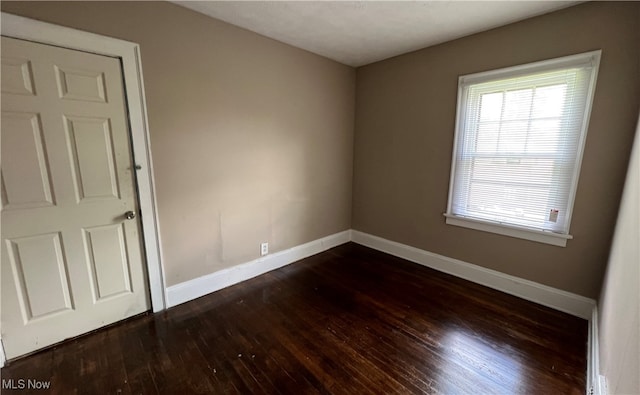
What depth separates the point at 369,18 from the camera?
2262mm

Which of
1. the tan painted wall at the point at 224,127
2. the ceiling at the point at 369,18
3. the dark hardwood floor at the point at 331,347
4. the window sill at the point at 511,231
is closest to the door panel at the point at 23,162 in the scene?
the tan painted wall at the point at 224,127

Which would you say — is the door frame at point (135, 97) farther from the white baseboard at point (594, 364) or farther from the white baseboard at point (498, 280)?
the white baseboard at point (594, 364)

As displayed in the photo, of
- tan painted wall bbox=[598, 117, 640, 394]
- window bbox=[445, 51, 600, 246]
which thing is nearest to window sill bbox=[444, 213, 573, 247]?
window bbox=[445, 51, 600, 246]

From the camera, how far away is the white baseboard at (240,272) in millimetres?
2385

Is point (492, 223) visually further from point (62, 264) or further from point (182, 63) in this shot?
point (62, 264)

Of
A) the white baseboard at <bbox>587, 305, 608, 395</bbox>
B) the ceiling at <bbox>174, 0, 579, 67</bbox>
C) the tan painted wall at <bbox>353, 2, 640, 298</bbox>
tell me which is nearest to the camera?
the white baseboard at <bbox>587, 305, 608, 395</bbox>

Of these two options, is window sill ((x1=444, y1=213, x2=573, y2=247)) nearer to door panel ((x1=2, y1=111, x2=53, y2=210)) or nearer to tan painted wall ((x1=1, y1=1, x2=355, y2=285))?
tan painted wall ((x1=1, y1=1, x2=355, y2=285))

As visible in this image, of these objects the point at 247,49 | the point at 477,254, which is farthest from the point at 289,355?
the point at 247,49

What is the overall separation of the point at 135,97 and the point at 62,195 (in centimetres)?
84

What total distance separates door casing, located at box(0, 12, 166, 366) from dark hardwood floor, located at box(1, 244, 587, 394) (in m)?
0.40

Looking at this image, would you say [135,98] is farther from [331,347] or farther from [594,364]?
[594,364]

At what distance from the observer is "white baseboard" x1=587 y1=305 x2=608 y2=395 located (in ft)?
4.44

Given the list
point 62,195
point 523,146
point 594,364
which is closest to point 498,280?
point 594,364

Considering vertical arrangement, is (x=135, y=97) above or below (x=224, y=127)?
above
